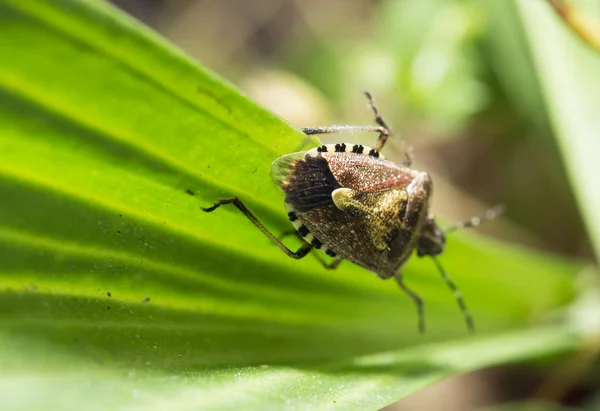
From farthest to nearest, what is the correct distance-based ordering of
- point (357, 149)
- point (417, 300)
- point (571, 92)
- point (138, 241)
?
point (571, 92) < point (417, 300) < point (357, 149) < point (138, 241)

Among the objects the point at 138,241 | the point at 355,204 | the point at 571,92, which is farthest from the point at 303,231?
the point at 571,92

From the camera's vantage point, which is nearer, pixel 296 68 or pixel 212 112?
pixel 212 112

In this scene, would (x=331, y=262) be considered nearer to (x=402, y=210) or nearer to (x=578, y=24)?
(x=402, y=210)

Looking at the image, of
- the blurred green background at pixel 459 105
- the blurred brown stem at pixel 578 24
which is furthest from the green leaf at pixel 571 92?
the blurred brown stem at pixel 578 24

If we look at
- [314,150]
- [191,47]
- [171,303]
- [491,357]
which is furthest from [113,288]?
[191,47]

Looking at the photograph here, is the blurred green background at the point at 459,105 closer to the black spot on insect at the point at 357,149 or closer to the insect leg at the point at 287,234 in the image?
the black spot on insect at the point at 357,149

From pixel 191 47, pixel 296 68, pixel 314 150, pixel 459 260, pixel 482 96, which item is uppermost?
pixel 482 96

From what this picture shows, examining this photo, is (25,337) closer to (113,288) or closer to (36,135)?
(113,288)

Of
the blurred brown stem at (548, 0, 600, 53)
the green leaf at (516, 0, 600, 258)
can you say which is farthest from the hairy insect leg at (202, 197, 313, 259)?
the green leaf at (516, 0, 600, 258)
